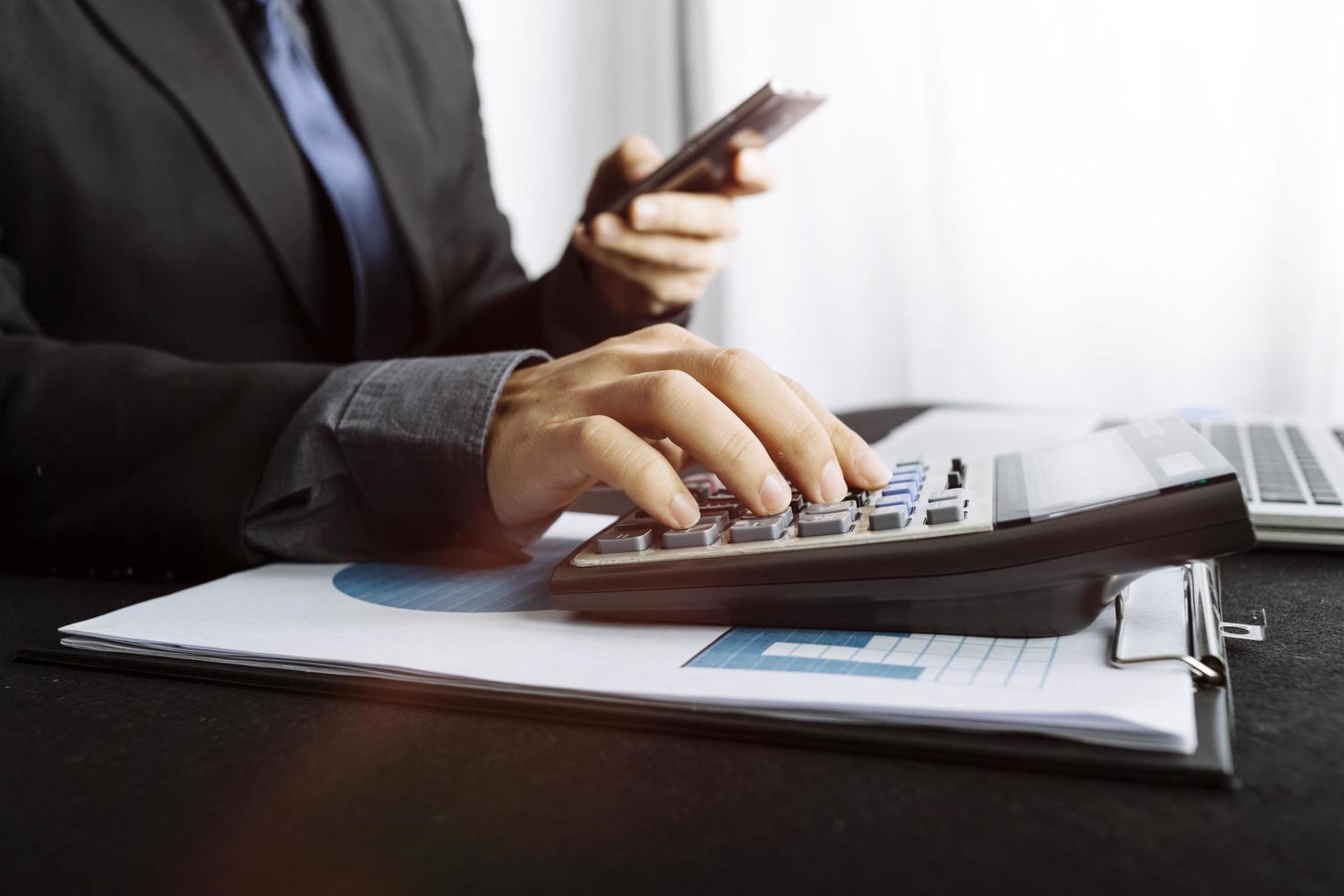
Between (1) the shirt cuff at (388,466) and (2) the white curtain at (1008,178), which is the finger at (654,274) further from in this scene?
(2) the white curtain at (1008,178)

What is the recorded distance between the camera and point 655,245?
95 cm

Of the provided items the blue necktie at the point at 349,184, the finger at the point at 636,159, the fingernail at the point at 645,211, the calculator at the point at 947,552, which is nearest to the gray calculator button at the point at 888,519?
the calculator at the point at 947,552

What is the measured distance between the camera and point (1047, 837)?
0.27 m

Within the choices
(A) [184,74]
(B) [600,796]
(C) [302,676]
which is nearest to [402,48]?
(A) [184,74]

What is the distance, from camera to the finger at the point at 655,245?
930 millimetres

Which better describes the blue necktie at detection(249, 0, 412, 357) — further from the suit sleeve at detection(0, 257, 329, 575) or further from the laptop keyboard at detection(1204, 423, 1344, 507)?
the laptop keyboard at detection(1204, 423, 1344, 507)

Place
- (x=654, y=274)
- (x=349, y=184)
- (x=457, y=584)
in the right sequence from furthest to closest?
(x=349, y=184) < (x=654, y=274) < (x=457, y=584)

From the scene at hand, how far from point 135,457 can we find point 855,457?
1.37ft

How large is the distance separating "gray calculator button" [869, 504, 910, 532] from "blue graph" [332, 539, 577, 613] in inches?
6.0

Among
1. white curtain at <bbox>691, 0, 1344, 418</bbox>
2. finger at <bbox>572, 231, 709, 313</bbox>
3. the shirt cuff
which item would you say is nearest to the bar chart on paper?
the shirt cuff

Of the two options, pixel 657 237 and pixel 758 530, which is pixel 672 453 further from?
pixel 657 237

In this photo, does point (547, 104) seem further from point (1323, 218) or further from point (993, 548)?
point (993, 548)

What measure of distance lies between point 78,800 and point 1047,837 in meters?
0.28

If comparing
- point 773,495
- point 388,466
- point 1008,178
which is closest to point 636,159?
point 388,466
